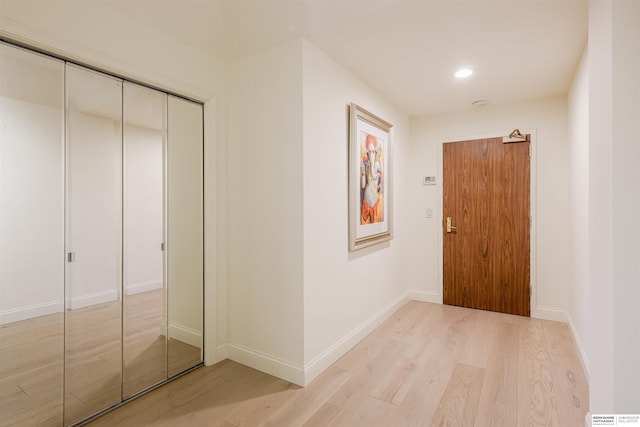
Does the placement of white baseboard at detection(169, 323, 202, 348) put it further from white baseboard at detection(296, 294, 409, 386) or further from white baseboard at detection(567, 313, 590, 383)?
white baseboard at detection(567, 313, 590, 383)

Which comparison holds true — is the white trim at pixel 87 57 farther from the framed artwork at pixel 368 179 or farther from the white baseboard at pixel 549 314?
the white baseboard at pixel 549 314

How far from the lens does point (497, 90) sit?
3.29 meters

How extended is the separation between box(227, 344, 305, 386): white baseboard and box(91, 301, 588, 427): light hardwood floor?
0.05m

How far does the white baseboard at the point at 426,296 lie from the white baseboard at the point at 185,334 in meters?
2.79

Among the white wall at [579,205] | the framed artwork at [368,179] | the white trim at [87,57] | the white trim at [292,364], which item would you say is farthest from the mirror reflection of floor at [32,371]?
the white wall at [579,205]

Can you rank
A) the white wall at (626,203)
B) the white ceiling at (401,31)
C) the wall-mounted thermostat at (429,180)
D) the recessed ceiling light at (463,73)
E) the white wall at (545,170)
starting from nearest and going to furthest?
1. the white wall at (626,203)
2. the white ceiling at (401,31)
3. the recessed ceiling light at (463,73)
4. the white wall at (545,170)
5. the wall-mounted thermostat at (429,180)

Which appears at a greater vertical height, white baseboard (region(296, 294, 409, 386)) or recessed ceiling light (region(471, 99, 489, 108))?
recessed ceiling light (region(471, 99, 489, 108))

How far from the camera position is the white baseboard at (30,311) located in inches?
64.9

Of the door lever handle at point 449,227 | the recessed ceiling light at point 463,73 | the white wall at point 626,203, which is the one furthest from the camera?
the door lever handle at point 449,227

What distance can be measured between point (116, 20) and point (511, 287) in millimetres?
4316

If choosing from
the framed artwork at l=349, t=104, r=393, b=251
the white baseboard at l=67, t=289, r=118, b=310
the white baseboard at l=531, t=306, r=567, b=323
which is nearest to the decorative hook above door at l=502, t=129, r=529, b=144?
the framed artwork at l=349, t=104, r=393, b=251

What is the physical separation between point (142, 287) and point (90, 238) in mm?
462

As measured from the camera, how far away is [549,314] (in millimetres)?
3549

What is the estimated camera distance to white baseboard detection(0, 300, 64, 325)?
1.65 metres
